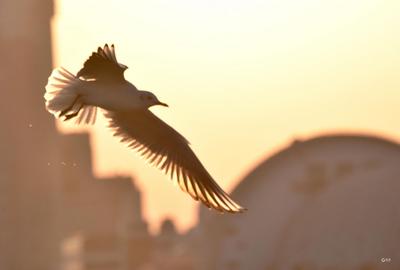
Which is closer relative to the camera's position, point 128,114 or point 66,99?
point 66,99

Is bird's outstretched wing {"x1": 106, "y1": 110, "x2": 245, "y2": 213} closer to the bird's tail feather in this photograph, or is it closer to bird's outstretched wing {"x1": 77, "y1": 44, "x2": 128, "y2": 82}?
the bird's tail feather

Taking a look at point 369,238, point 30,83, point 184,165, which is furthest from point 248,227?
point 184,165

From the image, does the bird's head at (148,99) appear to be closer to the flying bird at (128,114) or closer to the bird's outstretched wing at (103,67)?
the flying bird at (128,114)

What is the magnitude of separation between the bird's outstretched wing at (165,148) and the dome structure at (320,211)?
58275 mm

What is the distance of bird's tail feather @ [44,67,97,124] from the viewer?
80.2ft

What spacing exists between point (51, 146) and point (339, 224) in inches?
2536

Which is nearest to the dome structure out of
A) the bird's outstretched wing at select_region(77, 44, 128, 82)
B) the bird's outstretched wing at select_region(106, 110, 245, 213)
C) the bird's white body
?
the bird's outstretched wing at select_region(106, 110, 245, 213)

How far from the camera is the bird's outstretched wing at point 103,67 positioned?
23938mm

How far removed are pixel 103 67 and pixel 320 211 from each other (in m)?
68.1

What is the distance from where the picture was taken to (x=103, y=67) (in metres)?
24.3

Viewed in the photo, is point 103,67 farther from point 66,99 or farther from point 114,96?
point 66,99

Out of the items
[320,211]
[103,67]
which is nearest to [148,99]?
[103,67]

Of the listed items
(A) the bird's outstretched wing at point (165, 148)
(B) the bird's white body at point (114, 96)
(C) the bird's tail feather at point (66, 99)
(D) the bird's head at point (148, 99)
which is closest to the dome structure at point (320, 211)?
(A) the bird's outstretched wing at point (165, 148)

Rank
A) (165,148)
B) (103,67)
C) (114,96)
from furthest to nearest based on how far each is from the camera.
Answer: (165,148) < (114,96) < (103,67)
